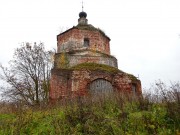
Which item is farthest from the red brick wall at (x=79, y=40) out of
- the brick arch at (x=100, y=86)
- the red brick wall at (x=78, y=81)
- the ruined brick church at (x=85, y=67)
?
the brick arch at (x=100, y=86)

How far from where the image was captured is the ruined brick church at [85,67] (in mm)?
15641

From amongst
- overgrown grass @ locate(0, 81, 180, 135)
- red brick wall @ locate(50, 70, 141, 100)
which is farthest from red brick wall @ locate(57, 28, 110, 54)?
overgrown grass @ locate(0, 81, 180, 135)

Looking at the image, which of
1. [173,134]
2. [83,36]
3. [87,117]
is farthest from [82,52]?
[173,134]

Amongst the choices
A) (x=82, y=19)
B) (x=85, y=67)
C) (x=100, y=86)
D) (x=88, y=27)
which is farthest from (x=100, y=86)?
(x=82, y=19)

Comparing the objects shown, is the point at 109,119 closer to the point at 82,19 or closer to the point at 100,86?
the point at 100,86

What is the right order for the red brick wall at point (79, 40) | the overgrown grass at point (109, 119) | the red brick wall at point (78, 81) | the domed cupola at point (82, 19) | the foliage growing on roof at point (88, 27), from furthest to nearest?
the domed cupola at point (82, 19), the foliage growing on roof at point (88, 27), the red brick wall at point (79, 40), the red brick wall at point (78, 81), the overgrown grass at point (109, 119)

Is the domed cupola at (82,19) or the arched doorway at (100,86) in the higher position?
the domed cupola at (82,19)

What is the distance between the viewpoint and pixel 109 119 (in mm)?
7215

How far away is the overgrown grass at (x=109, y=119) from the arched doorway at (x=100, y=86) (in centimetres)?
629

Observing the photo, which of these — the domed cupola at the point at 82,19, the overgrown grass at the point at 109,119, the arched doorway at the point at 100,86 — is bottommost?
the overgrown grass at the point at 109,119

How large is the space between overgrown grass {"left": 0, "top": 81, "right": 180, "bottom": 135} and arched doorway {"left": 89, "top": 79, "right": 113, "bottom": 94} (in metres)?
6.29

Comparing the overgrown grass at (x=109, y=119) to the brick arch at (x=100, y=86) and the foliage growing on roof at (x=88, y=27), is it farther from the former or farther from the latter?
the foliage growing on roof at (x=88, y=27)

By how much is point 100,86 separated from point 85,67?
1.67 meters

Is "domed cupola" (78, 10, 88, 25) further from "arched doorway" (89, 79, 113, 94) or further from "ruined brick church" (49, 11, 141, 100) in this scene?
"arched doorway" (89, 79, 113, 94)
